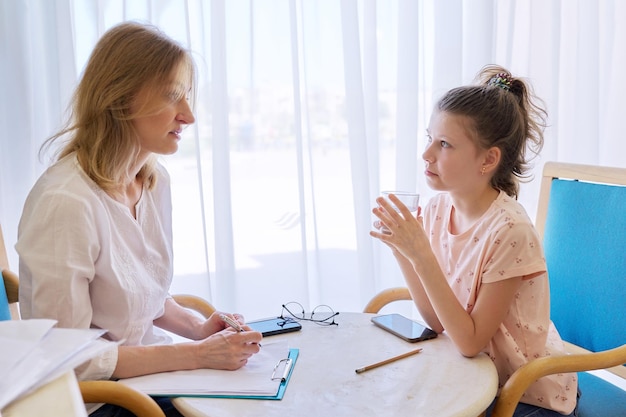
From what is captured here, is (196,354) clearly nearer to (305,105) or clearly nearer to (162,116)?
(162,116)

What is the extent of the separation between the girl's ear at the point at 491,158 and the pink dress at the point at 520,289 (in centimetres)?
8

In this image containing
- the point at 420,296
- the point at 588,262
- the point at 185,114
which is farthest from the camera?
the point at 588,262

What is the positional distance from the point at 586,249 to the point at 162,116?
114 centimetres

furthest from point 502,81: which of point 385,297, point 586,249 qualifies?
point 385,297

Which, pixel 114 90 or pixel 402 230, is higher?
pixel 114 90

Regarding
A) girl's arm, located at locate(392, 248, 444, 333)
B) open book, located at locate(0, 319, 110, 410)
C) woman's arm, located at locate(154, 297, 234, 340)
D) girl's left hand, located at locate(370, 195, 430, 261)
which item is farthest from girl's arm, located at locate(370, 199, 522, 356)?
A: open book, located at locate(0, 319, 110, 410)

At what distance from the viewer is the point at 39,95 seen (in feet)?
6.11

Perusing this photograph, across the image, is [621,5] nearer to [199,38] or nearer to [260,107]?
[260,107]

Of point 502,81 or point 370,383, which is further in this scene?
point 502,81

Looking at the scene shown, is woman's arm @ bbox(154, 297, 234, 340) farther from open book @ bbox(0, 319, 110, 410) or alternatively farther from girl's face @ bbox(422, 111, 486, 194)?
open book @ bbox(0, 319, 110, 410)

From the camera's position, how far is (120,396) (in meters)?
1.02

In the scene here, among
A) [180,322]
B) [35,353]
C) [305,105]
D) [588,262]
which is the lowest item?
[180,322]

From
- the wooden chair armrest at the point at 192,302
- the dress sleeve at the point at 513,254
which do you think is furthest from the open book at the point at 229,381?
the dress sleeve at the point at 513,254

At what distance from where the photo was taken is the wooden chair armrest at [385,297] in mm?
1596
